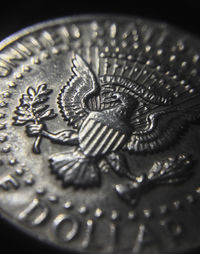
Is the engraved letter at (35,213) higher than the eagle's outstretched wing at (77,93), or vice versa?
the eagle's outstretched wing at (77,93)

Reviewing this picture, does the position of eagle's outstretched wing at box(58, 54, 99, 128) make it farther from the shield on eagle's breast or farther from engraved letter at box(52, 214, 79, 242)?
engraved letter at box(52, 214, 79, 242)

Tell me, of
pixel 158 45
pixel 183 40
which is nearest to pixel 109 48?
pixel 158 45

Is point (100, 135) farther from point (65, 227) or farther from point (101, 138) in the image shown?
point (65, 227)

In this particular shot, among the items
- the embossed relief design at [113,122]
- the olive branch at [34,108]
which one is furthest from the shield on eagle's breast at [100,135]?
the olive branch at [34,108]

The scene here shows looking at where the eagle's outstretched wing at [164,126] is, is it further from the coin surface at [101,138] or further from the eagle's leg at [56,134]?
the eagle's leg at [56,134]

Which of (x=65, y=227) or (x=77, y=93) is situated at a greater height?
(x=77, y=93)

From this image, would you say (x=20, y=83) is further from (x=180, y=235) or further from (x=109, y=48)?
(x=180, y=235)

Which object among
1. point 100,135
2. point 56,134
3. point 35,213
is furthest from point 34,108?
point 35,213

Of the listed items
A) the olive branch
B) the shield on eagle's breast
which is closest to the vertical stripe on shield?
the shield on eagle's breast
